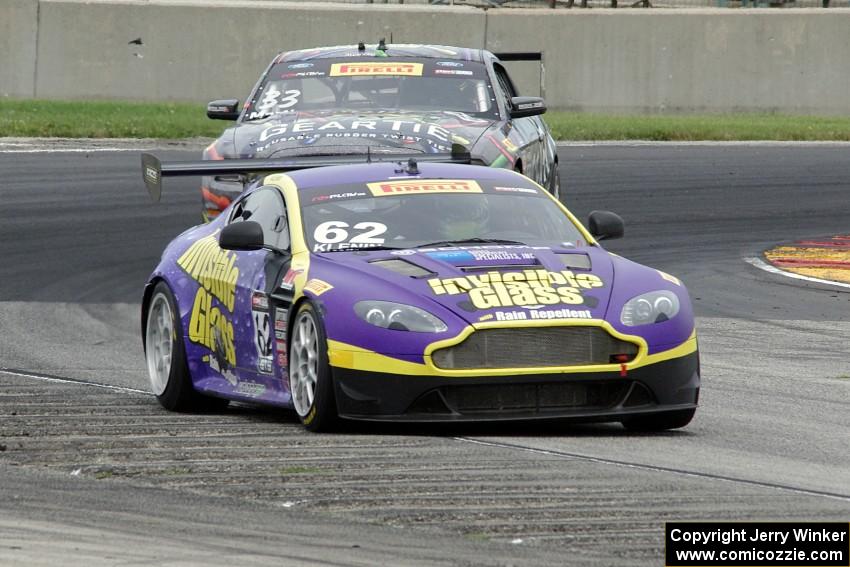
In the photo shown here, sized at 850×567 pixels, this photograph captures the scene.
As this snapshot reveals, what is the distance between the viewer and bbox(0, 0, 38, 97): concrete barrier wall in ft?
91.8

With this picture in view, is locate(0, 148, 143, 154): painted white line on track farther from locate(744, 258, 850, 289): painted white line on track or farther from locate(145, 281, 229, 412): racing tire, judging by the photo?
locate(145, 281, 229, 412): racing tire

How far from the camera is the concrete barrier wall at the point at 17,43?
27969 mm

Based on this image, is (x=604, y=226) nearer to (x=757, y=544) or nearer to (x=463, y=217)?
(x=463, y=217)

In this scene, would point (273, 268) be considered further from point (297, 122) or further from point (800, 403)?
point (297, 122)

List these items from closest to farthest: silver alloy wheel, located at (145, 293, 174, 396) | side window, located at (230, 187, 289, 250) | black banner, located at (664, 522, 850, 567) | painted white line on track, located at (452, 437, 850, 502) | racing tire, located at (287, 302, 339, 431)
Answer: black banner, located at (664, 522, 850, 567)
painted white line on track, located at (452, 437, 850, 502)
racing tire, located at (287, 302, 339, 431)
side window, located at (230, 187, 289, 250)
silver alloy wheel, located at (145, 293, 174, 396)

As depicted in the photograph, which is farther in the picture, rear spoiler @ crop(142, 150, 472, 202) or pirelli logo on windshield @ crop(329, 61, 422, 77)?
pirelli logo on windshield @ crop(329, 61, 422, 77)

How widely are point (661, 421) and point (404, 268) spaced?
4.53 ft

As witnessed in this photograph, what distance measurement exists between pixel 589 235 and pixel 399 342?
174 cm

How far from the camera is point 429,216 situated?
375 inches

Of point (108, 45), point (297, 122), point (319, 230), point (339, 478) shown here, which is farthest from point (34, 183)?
point (339, 478)

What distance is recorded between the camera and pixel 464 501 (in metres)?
6.88

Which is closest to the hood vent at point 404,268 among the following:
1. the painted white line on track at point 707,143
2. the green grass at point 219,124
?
the green grass at point 219,124

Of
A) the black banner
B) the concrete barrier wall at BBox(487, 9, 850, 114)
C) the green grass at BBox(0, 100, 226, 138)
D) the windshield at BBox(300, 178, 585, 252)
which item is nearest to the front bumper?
the windshield at BBox(300, 178, 585, 252)

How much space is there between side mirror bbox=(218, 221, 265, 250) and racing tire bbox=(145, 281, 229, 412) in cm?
86
